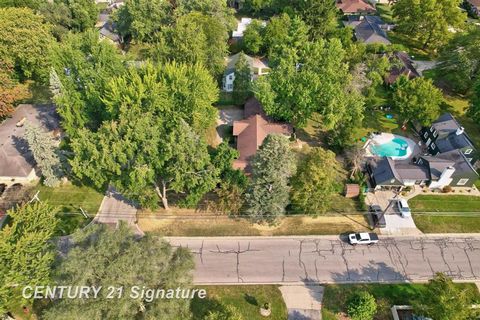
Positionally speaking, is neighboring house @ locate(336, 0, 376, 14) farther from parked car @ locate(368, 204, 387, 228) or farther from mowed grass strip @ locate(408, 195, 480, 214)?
parked car @ locate(368, 204, 387, 228)

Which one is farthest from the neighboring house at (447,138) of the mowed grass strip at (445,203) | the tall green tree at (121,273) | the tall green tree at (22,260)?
the tall green tree at (22,260)

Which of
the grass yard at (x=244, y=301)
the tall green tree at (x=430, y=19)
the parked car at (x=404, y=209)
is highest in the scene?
the tall green tree at (x=430, y=19)

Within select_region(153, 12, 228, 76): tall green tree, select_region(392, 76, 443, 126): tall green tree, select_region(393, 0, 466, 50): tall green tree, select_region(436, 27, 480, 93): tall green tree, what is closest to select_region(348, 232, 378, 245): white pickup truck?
select_region(392, 76, 443, 126): tall green tree

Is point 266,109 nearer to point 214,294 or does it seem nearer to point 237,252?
Result: point 237,252

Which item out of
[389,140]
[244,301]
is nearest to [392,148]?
[389,140]

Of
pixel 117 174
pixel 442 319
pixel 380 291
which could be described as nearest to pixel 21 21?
pixel 117 174

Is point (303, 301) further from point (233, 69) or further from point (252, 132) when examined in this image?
point (233, 69)

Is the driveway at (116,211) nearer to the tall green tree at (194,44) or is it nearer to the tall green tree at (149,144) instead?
the tall green tree at (149,144)
